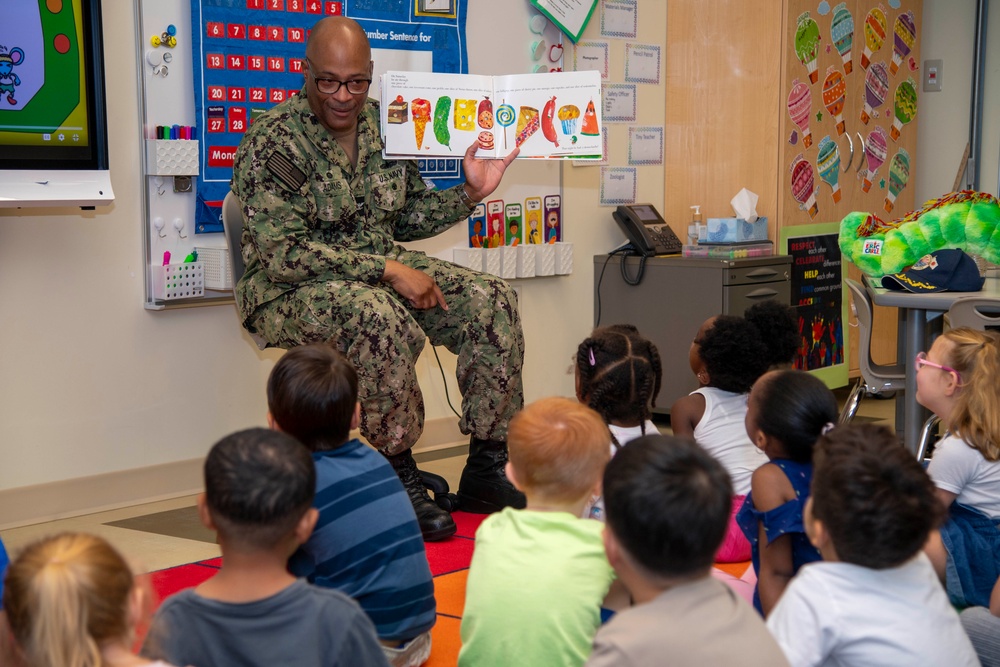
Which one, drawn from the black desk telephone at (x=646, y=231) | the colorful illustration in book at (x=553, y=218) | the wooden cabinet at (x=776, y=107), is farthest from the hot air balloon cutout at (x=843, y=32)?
the colorful illustration in book at (x=553, y=218)

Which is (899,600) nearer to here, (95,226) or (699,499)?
(699,499)

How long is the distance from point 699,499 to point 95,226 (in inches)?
102

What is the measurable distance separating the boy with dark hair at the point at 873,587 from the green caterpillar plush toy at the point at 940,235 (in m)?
2.34

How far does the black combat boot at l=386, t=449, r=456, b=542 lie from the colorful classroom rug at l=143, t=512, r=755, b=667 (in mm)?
33

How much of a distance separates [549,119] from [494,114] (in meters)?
0.18

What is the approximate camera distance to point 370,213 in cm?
337

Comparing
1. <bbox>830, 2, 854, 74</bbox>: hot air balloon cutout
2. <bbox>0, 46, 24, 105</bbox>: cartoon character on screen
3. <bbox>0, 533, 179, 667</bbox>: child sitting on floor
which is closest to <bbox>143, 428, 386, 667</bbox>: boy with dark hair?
<bbox>0, 533, 179, 667</bbox>: child sitting on floor

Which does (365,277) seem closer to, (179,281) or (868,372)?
(179,281)

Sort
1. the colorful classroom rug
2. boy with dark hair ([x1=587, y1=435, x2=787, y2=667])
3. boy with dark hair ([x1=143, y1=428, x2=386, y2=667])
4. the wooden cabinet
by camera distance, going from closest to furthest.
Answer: boy with dark hair ([x1=587, y1=435, x2=787, y2=667]) < boy with dark hair ([x1=143, y1=428, x2=386, y2=667]) < the colorful classroom rug < the wooden cabinet

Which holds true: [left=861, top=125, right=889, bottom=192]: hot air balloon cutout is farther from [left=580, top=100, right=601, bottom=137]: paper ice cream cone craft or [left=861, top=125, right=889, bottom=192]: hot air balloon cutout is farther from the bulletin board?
the bulletin board

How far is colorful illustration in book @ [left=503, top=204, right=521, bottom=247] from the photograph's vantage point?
4.61 m

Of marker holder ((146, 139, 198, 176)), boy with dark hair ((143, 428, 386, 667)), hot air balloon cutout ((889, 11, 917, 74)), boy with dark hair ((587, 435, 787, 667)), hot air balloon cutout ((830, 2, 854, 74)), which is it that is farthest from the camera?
hot air balloon cutout ((889, 11, 917, 74))

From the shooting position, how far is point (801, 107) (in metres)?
4.98

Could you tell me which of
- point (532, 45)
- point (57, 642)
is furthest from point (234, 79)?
point (57, 642)
